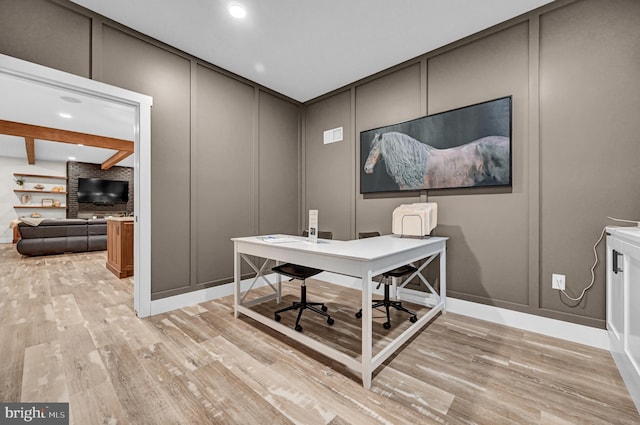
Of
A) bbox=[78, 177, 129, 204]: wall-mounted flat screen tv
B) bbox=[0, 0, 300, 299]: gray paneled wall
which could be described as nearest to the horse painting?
bbox=[0, 0, 300, 299]: gray paneled wall

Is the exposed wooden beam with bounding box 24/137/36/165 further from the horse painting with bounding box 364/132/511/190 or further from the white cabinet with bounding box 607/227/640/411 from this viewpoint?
the white cabinet with bounding box 607/227/640/411

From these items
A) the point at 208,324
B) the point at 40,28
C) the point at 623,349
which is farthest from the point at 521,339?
the point at 40,28

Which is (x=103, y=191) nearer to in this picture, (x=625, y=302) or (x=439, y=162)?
(x=439, y=162)

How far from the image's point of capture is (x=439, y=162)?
2746 millimetres

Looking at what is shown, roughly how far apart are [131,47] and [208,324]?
8.98 feet

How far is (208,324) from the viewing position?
2.44 m

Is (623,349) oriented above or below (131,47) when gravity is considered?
below

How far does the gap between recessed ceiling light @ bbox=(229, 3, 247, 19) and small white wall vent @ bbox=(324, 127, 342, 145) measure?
1.78 m

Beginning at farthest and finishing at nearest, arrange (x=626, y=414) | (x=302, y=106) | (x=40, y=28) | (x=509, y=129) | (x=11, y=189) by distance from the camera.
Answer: (x=11, y=189) < (x=302, y=106) < (x=509, y=129) < (x=40, y=28) < (x=626, y=414)

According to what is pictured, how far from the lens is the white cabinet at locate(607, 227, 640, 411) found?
1.41 m

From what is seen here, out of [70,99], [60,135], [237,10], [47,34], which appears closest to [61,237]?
[60,135]

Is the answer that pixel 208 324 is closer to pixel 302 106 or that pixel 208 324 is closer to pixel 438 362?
pixel 438 362

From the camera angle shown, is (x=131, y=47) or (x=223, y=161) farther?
(x=223, y=161)

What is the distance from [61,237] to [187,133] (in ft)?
17.4
